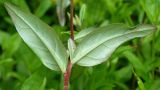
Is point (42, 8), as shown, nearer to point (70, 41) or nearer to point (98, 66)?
point (98, 66)

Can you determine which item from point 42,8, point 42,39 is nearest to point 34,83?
point 42,39

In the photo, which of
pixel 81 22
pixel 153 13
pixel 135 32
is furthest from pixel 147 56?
pixel 135 32

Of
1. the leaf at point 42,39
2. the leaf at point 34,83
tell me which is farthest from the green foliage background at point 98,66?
the leaf at point 42,39

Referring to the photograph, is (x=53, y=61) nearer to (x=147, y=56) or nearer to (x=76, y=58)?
(x=76, y=58)

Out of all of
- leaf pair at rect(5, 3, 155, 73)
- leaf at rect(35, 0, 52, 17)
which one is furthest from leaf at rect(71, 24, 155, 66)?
leaf at rect(35, 0, 52, 17)

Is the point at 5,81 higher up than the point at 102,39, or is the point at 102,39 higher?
the point at 102,39

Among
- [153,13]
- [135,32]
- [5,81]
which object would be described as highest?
[135,32]

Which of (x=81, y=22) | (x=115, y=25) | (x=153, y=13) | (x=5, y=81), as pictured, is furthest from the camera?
(x=5, y=81)

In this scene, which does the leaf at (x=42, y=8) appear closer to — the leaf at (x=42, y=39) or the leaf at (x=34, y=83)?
the leaf at (x=34, y=83)
